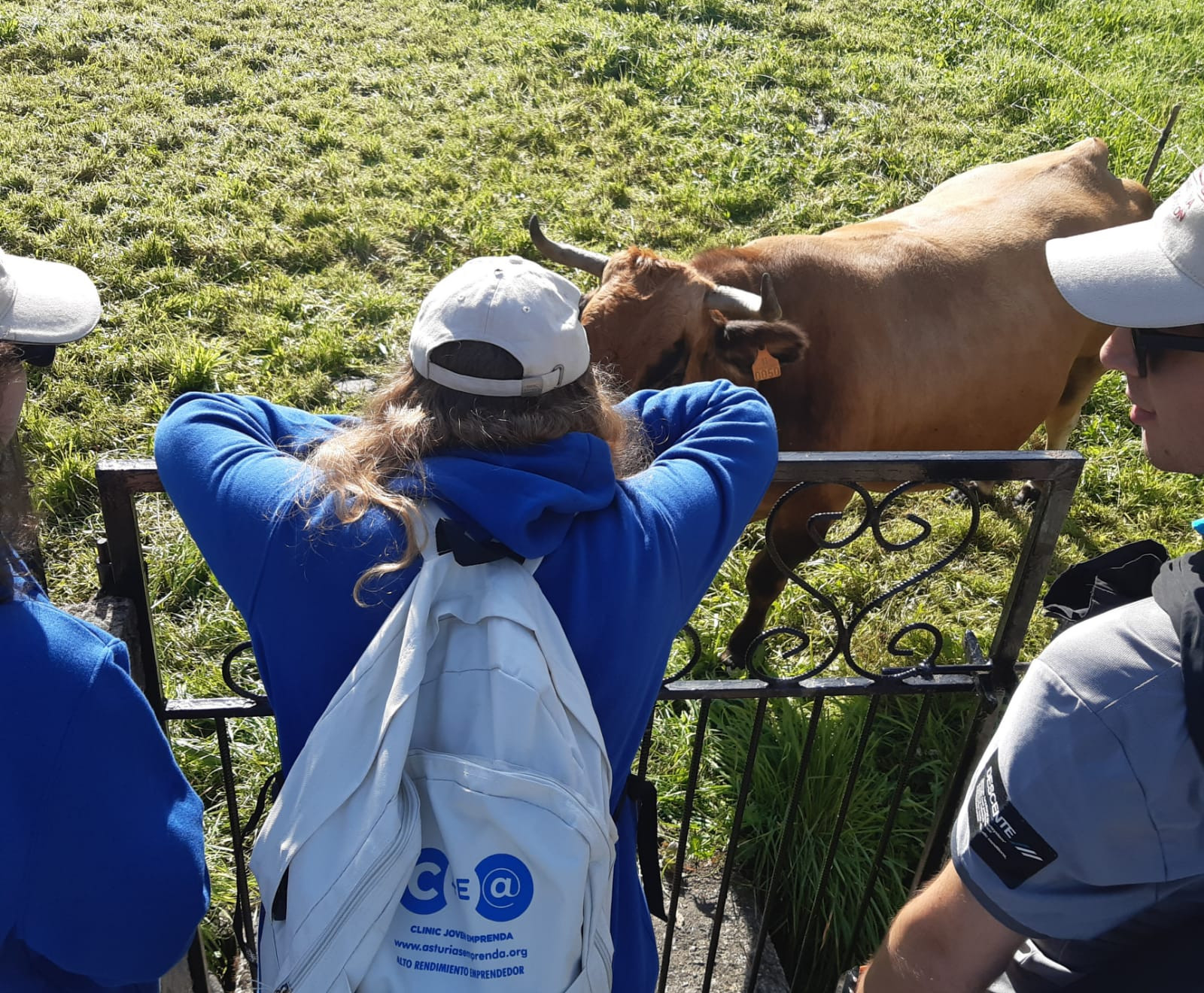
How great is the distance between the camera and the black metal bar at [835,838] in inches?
105

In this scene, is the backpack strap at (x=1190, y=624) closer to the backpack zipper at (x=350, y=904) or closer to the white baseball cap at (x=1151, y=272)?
the white baseball cap at (x=1151, y=272)

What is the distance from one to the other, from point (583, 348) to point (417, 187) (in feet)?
19.6

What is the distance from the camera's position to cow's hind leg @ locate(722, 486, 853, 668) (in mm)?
4125

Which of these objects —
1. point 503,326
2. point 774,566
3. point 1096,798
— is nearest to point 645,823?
point 1096,798

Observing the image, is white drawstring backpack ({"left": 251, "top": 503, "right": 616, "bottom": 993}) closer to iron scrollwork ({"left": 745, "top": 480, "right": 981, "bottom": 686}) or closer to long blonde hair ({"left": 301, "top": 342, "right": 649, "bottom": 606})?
long blonde hair ({"left": 301, "top": 342, "right": 649, "bottom": 606})

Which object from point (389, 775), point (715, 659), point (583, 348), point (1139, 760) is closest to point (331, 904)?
point (389, 775)

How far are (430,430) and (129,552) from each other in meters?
0.91

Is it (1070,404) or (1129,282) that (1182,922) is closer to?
(1129,282)

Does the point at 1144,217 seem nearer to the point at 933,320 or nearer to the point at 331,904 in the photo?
the point at 933,320

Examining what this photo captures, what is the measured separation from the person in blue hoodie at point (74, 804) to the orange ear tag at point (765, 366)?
2.87 m

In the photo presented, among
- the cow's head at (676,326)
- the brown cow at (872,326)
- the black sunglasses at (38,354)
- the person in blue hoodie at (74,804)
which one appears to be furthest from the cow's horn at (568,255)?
the person in blue hoodie at (74,804)

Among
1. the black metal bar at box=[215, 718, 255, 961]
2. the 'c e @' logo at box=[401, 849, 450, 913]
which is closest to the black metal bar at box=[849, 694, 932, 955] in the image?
the 'c e @' logo at box=[401, 849, 450, 913]

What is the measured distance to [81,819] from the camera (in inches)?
48.8

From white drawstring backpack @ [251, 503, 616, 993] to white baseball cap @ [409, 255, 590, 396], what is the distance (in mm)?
362
